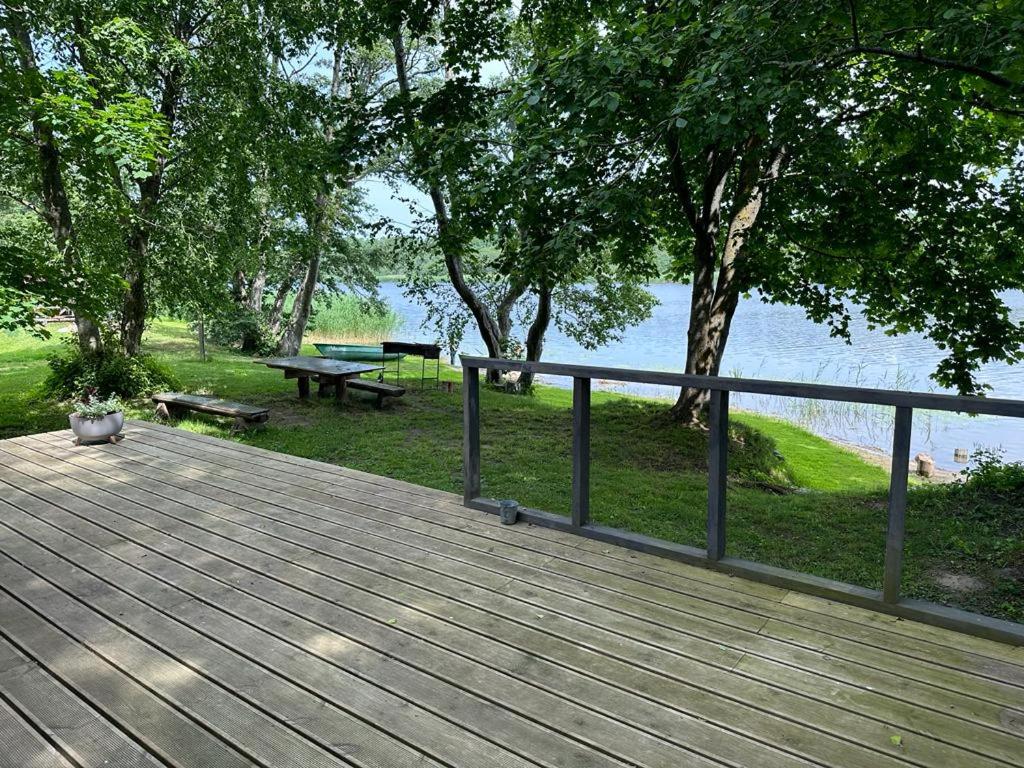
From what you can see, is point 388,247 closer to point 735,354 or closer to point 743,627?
point 735,354

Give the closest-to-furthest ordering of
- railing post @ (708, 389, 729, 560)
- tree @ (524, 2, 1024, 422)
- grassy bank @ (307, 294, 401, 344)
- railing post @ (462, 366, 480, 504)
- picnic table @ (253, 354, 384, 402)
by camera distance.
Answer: railing post @ (708, 389, 729, 560) → railing post @ (462, 366, 480, 504) → tree @ (524, 2, 1024, 422) → picnic table @ (253, 354, 384, 402) → grassy bank @ (307, 294, 401, 344)

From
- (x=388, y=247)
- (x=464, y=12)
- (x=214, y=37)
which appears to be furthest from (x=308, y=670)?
(x=388, y=247)

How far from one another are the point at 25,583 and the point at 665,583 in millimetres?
2384

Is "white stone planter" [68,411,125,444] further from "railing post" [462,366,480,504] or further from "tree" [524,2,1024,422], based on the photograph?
"tree" [524,2,1024,422]

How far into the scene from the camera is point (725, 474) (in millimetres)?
2439

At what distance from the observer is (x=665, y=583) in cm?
239

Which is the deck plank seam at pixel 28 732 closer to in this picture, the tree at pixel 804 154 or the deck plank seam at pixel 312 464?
the deck plank seam at pixel 312 464

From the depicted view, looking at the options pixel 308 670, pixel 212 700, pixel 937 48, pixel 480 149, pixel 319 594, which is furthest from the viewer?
pixel 480 149

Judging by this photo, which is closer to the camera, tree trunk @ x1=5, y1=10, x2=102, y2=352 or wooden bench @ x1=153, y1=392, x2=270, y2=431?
tree trunk @ x1=5, y1=10, x2=102, y2=352

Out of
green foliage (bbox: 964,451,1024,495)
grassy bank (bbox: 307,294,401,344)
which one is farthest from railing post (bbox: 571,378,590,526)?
grassy bank (bbox: 307,294,401,344)

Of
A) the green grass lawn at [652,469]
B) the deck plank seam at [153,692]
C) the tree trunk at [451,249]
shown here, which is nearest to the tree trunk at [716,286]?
the green grass lawn at [652,469]

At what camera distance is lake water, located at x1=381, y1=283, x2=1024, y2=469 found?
30.6 feet

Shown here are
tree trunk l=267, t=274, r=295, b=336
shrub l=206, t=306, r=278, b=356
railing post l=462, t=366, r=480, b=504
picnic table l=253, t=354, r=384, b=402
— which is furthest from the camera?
tree trunk l=267, t=274, r=295, b=336

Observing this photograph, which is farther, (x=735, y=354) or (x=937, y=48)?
(x=735, y=354)
